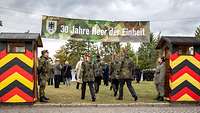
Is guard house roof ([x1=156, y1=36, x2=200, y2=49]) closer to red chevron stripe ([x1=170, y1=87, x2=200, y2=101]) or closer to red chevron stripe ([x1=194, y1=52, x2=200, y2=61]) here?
red chevron stripe ([x1=194, y1=52, x2=200, y2=61])

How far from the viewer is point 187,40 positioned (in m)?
17.6

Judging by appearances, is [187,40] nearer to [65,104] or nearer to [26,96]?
[65,104]

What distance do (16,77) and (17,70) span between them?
0.24 meters

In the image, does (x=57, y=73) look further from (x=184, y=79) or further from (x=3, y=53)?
(x=184, y=79)

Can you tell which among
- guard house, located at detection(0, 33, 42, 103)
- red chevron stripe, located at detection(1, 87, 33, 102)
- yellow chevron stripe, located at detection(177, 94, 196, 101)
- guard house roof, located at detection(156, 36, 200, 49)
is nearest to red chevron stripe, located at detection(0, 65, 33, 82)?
guard house, located at detection(0, 33, 42, 103)

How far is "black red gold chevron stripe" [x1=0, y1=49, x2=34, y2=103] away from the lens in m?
16.5

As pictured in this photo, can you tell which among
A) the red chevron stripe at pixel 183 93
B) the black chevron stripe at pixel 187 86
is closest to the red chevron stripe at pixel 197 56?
the black chevron stripe at pixel 187 86

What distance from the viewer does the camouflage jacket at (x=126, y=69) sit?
18266 mm

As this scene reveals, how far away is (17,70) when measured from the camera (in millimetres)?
16594

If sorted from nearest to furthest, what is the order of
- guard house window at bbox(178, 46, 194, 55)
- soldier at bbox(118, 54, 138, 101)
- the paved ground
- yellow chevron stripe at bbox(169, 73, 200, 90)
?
the paved ground → yellow chevron stripe at bbox(169, 73, 200, 90) → guard house window at bbox(178, 46, 194, 55) → soldier at bbox(118, 54, 138, 101)

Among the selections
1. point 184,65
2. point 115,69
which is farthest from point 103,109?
point 115,69

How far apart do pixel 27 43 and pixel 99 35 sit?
12.7 m

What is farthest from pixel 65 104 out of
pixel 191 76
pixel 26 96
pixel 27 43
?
pixel 191 76

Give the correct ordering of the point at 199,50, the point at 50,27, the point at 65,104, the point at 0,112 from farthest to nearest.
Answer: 1. the point at 50,27
2. the point at 199,50
3. the point at 65,104
4. the point at 0,112
